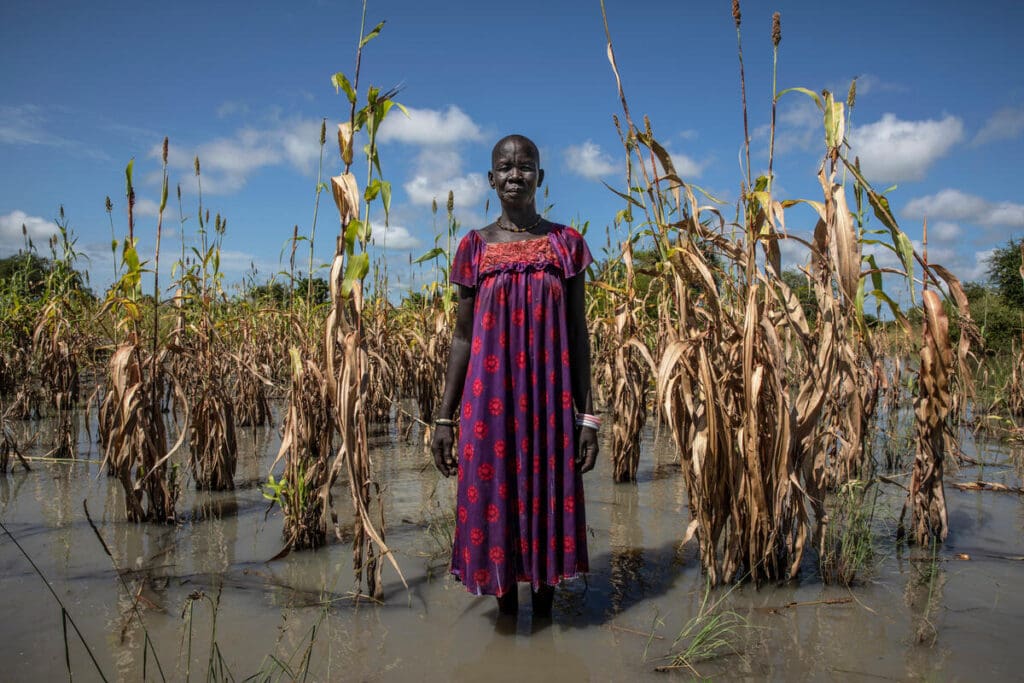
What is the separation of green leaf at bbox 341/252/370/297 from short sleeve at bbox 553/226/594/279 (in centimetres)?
68

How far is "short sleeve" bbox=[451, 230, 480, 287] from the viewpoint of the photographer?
2.39 meters

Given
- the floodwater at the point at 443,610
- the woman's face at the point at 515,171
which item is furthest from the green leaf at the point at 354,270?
the floodwater at the point at 443,610

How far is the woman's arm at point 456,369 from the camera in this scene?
240 cm

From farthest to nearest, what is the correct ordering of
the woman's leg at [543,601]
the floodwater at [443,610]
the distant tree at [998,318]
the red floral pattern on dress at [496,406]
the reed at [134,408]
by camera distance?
the distant tree at [998,318] < the reed at [134,408] < the woman's leg at [543,601] < the red floral pattern on dress at [496,406] < the floodwater at [443,610]

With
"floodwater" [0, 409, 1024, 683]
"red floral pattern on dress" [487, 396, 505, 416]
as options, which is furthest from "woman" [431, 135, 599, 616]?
"floodwater" [0, 409, 1024, 683]

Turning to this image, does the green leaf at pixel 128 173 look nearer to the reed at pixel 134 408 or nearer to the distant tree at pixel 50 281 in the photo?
the reed at pixel 134 408

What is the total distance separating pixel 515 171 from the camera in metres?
2.33

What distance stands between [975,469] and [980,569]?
2.30 m

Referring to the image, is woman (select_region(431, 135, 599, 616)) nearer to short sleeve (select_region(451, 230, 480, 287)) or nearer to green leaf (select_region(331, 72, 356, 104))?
short sleeve (select_region(451, 230, 480, 287))

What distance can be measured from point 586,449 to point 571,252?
0.70 m

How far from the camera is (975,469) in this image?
4770 mm

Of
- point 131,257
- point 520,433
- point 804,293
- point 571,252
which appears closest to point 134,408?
point 131,257

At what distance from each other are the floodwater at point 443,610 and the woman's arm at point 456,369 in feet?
2.04

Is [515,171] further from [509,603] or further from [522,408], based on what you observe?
[509,603]
